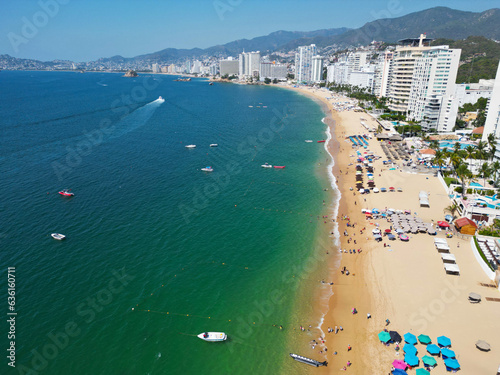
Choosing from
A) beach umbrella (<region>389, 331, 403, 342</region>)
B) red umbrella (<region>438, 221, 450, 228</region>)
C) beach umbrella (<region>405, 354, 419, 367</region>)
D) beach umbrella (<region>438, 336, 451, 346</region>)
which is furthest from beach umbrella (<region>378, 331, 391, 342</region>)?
red umbrella (<region>438, 221, 450, 228</region>)

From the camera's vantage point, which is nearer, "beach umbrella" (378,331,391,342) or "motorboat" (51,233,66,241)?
"beach umbrella" (378,331,391,342)

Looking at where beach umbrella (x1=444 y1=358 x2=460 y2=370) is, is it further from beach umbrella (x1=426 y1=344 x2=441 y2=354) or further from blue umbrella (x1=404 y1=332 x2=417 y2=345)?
blue umbrella (x1=404 y1=332 x2=417 y2=345)

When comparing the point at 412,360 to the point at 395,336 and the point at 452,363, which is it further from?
the point at 452,363

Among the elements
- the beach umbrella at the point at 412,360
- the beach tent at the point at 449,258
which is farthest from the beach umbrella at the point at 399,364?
the beach tent at the point at 449,258

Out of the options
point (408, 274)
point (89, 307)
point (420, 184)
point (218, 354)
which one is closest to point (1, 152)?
point (89, 307)

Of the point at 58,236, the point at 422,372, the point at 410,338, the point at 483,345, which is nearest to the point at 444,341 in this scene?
the point at 410,338
